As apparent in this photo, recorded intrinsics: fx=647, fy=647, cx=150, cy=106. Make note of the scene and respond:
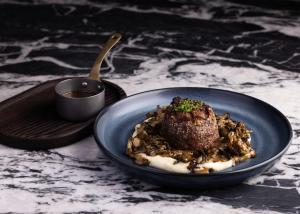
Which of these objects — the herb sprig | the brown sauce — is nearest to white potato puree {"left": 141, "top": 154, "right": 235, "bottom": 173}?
the herb sprig

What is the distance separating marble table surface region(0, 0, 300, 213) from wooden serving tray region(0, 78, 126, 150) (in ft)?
0.11

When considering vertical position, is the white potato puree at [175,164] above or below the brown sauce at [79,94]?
below

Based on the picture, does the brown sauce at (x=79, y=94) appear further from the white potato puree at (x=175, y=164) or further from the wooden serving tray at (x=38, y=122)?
the white potato puree at (x=175, y=164)

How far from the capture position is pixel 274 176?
201 cm

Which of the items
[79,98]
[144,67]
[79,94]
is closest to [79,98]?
[79,98]

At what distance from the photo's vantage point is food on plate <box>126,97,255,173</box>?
194cm

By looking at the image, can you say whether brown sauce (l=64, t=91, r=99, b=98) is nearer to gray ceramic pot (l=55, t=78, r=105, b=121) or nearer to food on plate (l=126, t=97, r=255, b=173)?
gray ceramic pot (l=55, t=78, r=105, b=121)

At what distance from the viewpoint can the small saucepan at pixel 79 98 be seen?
2238 mm

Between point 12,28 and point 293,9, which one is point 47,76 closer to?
point 12,28

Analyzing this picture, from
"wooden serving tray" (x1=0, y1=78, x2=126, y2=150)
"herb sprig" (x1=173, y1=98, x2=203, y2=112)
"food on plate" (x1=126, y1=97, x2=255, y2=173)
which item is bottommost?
"wooden serving tray" (x1=0, y1=78, x2=126, y2=150)

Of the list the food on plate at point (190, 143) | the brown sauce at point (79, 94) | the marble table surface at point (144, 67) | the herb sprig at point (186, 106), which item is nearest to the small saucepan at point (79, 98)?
the brown sauce at point (79, 94)

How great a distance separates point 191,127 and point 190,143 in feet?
0.16

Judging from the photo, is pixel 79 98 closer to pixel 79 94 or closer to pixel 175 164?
pixel 79 94

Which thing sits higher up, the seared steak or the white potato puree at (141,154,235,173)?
the seared steak
